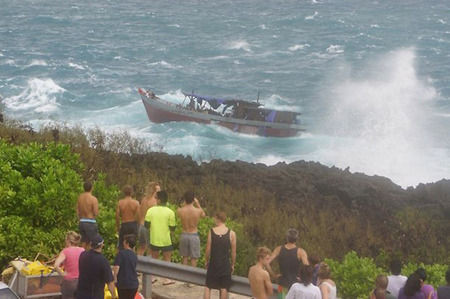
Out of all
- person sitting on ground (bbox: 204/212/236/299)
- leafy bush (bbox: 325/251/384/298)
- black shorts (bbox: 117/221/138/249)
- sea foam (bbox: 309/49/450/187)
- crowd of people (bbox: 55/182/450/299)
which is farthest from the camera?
sea foam (bbox: 309/49/450/187)

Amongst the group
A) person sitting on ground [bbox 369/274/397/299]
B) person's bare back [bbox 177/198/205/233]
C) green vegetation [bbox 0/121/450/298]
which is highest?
person's bare back [bbox 177/198/205/233]

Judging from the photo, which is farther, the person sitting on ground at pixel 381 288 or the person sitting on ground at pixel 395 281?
the person sitting on ground at pixel 395 281

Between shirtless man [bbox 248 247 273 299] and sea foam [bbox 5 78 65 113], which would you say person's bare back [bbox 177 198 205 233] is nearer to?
shirtless man [bbox 248 247 273 299]

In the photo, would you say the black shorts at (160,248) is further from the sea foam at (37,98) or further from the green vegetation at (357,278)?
the sea foam at (37,98)

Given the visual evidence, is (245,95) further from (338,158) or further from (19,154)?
(19,154)

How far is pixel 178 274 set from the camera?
11492 millimetres

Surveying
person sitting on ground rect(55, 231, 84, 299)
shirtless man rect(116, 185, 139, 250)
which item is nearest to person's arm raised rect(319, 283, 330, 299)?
person sitting on ground rect(55, 231, 84, 299)

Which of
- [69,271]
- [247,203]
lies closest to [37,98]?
[247,203]

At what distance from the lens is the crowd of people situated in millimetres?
9930

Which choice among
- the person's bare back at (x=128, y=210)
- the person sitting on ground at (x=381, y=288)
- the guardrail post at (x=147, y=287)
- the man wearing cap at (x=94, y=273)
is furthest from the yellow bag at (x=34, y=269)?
the person sitting on ground at (x=381, y=288)

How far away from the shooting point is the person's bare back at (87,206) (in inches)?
510

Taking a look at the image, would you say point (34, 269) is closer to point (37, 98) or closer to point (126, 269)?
point (126, 269)

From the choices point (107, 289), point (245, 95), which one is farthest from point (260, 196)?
point (245, 95)

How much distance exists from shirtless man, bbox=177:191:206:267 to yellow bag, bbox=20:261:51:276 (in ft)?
8.49
